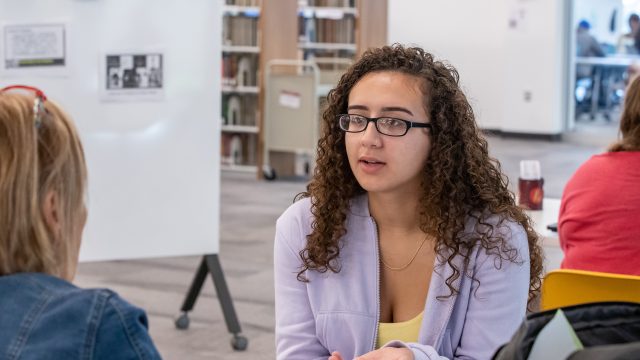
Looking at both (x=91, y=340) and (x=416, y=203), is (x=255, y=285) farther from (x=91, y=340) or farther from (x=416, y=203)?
(x=91, y=340)

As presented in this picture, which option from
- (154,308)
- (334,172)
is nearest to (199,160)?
(154,308)

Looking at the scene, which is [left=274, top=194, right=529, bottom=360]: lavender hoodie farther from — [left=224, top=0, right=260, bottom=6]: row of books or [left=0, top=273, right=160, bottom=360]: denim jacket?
[left=224, top=0, right=260, bottom=6]: row of books

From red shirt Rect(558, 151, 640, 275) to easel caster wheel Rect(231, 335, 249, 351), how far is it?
1.97m

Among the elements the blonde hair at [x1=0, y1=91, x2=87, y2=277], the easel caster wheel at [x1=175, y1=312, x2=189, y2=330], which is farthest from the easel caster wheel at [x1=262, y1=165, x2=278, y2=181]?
the blonde hair at [x1=0, y1=91, x2=87, y2=277]

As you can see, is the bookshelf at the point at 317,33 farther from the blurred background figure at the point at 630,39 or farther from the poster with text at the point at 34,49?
the poster with text at the point at 34,49

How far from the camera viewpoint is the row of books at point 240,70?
32.1 feet

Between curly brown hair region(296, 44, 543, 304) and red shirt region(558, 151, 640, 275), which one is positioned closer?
curly brown hair region(296, 44, 543, 304)

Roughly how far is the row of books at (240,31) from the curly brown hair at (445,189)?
25.2 feet

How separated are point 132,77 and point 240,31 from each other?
5.88m

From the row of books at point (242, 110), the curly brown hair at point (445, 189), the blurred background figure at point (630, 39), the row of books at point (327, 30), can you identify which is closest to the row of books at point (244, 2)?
the row of books at point (242, 110)

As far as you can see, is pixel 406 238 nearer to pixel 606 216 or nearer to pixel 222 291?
pixel 606 216

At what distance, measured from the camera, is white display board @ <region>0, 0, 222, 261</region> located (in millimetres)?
3943

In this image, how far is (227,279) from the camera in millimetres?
5887

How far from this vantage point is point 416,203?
2207 mm
